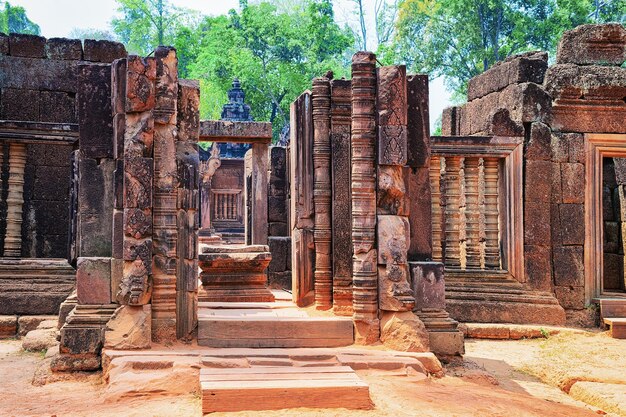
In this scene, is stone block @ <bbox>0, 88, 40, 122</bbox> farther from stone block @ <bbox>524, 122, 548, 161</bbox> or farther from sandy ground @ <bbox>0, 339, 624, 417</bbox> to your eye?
stone block @ <bbox>524, 122, 548, 161</bbox>

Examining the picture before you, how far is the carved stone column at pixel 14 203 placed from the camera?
31.0 ft

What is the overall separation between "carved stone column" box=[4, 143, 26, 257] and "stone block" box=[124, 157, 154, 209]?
3.85 m

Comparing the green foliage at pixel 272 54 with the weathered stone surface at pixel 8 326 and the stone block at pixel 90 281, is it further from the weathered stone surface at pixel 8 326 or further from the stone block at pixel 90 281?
the stone block at pixel 90 281

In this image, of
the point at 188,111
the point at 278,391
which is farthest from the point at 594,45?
the point at 278,391

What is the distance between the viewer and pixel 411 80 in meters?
6.93

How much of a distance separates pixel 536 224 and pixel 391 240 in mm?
4123

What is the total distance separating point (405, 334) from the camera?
6512mm

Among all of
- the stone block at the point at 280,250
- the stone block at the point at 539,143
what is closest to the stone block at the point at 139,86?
the stone block at the point at 280,250

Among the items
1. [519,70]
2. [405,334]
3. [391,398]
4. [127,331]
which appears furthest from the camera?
[519,70]

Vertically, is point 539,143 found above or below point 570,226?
above

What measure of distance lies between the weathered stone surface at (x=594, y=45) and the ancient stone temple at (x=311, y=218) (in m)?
0.02

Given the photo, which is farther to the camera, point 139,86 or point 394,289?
point 394,289

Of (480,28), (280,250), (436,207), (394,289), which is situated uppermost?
(480,28)

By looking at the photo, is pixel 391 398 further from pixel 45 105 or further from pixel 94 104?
pixel 45 105
